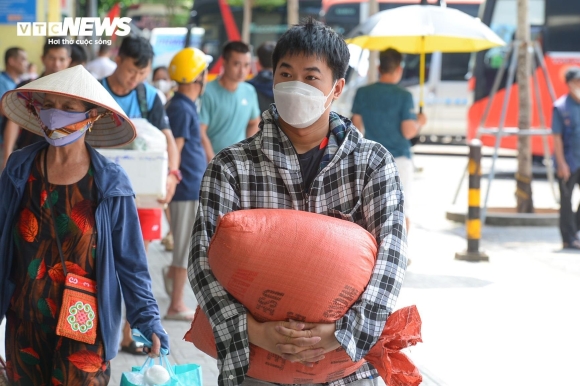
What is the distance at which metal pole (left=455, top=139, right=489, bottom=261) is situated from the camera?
975cm

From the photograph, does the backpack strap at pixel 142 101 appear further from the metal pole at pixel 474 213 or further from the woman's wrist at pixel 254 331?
the metal pole at pixel 474 213

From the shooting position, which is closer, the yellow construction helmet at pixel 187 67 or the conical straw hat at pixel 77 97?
the conical straw hat at pixel 77 97

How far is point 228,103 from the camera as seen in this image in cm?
760

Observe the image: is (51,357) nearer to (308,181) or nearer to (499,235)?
(308,181)

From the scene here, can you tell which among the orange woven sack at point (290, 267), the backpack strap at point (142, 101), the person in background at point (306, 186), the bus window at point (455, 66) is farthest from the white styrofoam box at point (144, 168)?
the bus window at point (455, 66)

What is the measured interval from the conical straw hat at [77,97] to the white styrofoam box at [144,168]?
1.42 metres

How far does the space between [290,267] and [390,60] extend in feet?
21.8

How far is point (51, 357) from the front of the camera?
3.38 m

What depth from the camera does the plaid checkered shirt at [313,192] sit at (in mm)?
2682

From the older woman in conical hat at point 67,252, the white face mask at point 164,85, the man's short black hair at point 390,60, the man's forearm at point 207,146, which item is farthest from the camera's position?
the white face mask at point 164,85

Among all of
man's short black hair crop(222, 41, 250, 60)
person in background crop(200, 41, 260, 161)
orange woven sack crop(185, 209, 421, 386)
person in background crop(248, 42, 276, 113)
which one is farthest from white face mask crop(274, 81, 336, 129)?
person in background crop(248, 42, 276, 113)

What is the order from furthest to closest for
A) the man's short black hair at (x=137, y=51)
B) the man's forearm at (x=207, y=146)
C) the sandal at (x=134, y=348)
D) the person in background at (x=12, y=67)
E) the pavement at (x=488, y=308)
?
1. the person in background at (x=12, y=67)
2. the man's forearm at (x=207, y=146)
3. the sandal at (x=134, y=348)
4. the pavement at (x=488, y=308)
5. the man's short black hair at (x=137, y=51)

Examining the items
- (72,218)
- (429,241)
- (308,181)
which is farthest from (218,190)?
(429,241)

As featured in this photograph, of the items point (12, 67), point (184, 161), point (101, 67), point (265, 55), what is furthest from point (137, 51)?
point (12, 67)
